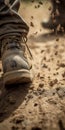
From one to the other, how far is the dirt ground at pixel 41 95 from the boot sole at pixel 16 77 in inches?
3.1

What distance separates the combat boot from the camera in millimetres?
2123

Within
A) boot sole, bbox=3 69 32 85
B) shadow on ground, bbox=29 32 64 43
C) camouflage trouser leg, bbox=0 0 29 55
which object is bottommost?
boot sole, bbox=3 69 32 85

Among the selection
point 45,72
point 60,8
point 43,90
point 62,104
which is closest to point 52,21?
point 60,8

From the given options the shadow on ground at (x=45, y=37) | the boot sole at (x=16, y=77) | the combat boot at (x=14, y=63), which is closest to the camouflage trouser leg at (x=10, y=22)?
the combat boot at (x=14, y=63)

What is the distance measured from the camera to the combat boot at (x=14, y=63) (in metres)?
2.12

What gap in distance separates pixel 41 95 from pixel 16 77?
0.25 meters

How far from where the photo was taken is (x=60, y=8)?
352 cm

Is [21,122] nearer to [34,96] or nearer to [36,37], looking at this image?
[34,96]

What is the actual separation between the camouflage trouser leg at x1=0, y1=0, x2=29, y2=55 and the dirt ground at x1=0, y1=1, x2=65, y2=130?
37cm

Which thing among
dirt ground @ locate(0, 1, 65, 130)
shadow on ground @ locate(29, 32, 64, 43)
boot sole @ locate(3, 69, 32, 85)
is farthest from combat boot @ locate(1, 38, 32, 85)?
shadow on ground @ locate(29, 32, 64, 43)

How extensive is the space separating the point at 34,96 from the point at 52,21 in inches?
55.9

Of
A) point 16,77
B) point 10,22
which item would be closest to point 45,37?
point 10,22

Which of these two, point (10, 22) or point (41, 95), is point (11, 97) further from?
point (10, 22)

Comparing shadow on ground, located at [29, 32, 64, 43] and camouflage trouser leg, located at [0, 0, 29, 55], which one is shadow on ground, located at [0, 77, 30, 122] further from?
shadow on ground, located at [29, 32, 64, 43]
